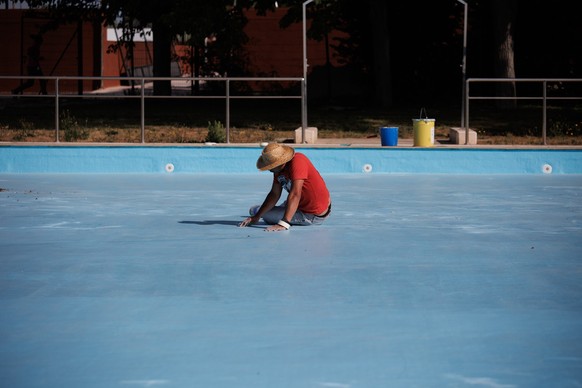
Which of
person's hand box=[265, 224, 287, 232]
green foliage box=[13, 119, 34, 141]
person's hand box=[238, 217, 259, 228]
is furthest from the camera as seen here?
green foliage box=[13, 119, 34, 141]

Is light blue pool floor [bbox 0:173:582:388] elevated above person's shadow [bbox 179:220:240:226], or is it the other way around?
person's shadow [bbox 179:220:240:226]

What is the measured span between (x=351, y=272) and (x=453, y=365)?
278 centimetres

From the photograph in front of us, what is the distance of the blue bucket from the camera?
17984 mm

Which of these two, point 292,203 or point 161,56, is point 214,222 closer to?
point 292,203

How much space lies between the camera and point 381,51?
29688 millimetres

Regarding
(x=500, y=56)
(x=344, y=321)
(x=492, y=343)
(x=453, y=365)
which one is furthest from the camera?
(x=500, y=56)

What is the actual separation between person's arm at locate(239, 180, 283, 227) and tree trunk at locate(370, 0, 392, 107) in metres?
18.9

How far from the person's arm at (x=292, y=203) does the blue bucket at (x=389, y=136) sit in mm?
7297

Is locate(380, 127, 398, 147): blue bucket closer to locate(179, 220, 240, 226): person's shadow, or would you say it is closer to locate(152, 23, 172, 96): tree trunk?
locate(179, 220, 240, 226): person's shadow

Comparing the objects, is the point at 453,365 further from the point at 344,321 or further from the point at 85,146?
the point at 85,146

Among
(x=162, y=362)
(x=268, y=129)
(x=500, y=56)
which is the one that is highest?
(x=500, y=56)

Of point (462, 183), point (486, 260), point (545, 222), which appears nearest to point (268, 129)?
point (462, 183)

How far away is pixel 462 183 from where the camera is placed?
53.3 feet

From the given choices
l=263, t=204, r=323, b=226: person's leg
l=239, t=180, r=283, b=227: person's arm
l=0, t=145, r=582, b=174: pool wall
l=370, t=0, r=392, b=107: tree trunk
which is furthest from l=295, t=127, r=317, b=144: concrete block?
l=370, t=0, r=392, b=107: tree trunk
